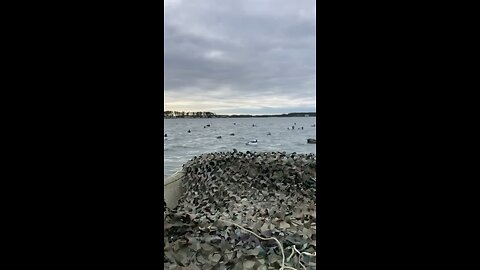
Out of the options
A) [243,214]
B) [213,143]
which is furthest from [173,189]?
[213,143]

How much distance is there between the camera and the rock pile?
218cm

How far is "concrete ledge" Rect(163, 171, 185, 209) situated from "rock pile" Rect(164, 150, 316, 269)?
0.09 meters

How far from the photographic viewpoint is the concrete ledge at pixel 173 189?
12.9 ft

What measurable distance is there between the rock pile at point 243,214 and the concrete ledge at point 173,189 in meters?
0.09

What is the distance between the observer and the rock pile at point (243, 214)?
85.9 inches

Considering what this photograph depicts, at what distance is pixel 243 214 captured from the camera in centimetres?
329

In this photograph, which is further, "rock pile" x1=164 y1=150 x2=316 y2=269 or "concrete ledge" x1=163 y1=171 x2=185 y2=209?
"concrete ledge" x1=163 y1=171 x2=185 y2=209

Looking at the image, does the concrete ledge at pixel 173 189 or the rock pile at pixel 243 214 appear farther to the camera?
the concrete ledge at pixel 173 189
